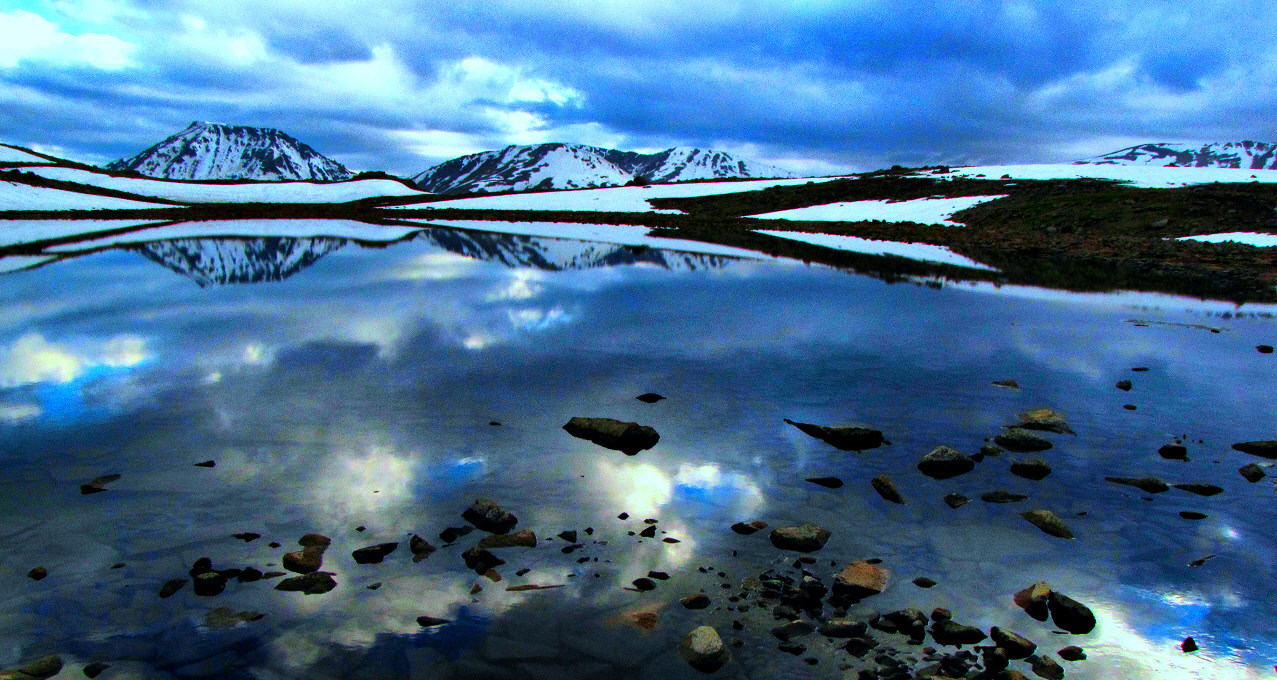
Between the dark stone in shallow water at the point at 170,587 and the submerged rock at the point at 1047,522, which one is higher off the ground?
the dark stone in shallow water at the point at 170,587

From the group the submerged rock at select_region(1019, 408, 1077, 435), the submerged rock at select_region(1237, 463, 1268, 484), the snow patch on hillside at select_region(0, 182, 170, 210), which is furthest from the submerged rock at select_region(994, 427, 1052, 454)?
the snow patch on hillside at select_region(0, 182, 170, 210)

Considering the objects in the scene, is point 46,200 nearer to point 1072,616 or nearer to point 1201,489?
point 1072,616

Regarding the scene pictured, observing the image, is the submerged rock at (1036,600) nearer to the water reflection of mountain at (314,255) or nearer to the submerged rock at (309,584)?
the submerged rock at (309,584)

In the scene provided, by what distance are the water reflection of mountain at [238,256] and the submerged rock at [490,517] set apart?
24046mm

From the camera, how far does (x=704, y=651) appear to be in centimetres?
567

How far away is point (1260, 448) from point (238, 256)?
41429 millimetres

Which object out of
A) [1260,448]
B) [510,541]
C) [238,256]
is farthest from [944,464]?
[238,256]

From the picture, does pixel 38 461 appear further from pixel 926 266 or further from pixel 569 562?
pixel 926 266

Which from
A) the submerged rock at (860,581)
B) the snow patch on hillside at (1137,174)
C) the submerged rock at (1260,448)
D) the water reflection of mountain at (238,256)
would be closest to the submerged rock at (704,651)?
the submerged rock at (860,581)

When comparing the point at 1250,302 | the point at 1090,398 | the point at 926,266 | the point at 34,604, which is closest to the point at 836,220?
the point at 926,266

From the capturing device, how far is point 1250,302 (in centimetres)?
2336

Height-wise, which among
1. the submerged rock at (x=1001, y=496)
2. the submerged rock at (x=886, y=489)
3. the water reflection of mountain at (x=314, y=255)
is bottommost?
the submerged rock at (x=1001, y=496)

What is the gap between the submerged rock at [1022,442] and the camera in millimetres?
10398

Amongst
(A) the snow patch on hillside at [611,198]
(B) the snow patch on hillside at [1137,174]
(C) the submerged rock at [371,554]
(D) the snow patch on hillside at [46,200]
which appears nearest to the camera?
(C) the submerged rock at [371,554]
